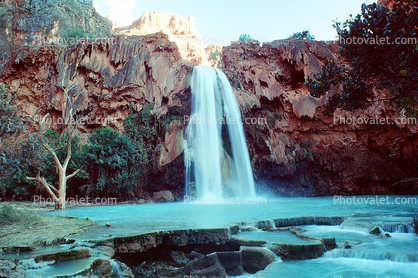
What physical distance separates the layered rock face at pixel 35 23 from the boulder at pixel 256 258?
3480 cm

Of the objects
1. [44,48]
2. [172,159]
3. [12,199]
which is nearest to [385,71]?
[172,159]

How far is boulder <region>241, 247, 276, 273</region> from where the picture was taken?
5785mm

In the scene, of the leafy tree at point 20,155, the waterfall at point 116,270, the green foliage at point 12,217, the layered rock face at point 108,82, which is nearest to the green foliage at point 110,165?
the layered rock face at point 108,82

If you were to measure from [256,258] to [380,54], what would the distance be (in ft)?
16.8

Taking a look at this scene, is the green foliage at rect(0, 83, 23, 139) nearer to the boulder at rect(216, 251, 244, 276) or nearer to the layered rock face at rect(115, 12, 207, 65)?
the boulder at rect(216, 251, 244, 276)

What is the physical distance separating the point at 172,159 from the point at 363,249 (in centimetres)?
1574

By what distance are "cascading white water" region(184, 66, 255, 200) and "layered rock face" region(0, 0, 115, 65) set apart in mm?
19001

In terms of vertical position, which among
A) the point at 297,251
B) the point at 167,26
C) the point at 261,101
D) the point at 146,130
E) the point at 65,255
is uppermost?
the point at 167,26

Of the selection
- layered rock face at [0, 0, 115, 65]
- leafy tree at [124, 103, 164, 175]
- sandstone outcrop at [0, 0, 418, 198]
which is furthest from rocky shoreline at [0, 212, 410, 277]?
layered rock face at [0, 0, 115, 65]

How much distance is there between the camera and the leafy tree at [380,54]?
5812 mm

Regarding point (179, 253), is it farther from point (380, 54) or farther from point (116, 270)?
point (380, 54)

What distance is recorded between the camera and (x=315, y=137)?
26094mm

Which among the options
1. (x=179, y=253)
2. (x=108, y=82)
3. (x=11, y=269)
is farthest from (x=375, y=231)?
(x=108, y=82)

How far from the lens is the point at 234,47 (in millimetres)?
27219
